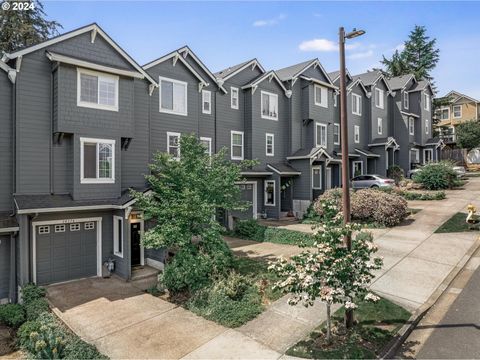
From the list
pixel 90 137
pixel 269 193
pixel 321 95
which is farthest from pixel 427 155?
pixel 90 137

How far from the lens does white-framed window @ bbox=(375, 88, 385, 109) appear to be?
3528cm

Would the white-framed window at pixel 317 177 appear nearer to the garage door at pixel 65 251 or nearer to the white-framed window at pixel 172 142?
the white-framed window at pixel 172 142

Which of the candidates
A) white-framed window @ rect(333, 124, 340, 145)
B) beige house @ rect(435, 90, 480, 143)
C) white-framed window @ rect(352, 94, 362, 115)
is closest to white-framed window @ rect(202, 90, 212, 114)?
white-framed window @ rect(333, 124, 340, 145)

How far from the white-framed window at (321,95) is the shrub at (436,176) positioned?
36.2 ft

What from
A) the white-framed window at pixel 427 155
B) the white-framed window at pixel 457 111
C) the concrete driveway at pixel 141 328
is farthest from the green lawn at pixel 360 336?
the white-framed window at pixel 457 111

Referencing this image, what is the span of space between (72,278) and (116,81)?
368 inches

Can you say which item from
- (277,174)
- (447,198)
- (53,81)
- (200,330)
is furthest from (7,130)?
(447,198)

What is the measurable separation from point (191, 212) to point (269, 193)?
44.0 feet

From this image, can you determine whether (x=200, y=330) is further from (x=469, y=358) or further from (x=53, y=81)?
(x=53, y=81)

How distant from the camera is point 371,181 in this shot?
28.4m

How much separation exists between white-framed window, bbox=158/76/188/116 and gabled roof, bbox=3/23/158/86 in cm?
146

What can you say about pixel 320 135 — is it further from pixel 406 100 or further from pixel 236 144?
pixel 406 100

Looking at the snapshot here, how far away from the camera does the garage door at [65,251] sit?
1336cm

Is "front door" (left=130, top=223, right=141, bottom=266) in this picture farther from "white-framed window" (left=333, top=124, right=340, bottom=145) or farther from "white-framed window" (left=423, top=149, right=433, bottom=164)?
"white-framed window" (left=423, top=149, right=433, bottom=164)
